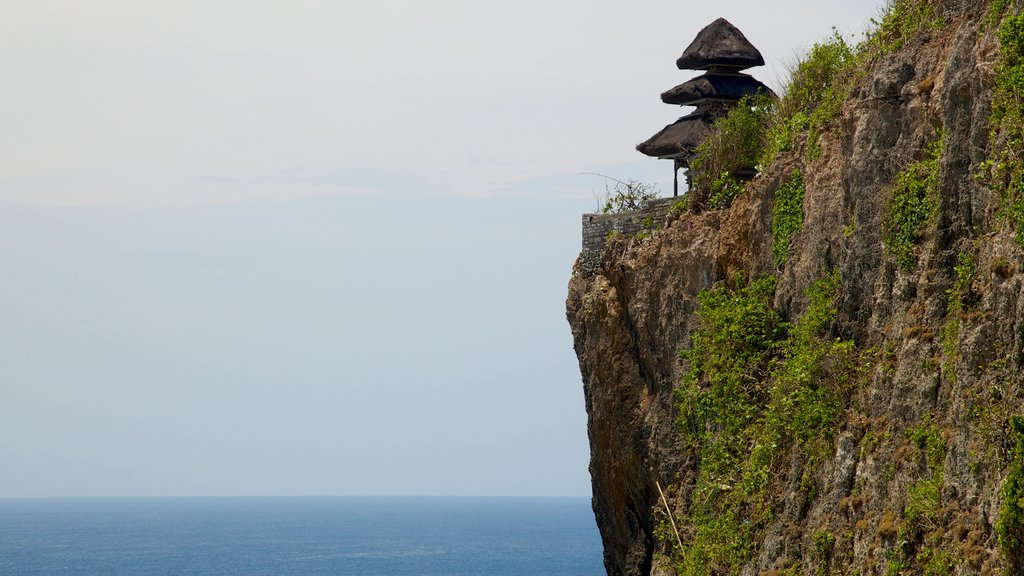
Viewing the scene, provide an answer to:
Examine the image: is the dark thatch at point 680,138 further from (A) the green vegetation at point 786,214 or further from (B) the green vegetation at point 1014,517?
(B) the green vegetation at point 1014,517

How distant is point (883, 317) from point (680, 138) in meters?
8.34

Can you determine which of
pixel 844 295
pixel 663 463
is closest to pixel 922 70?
pixel 844 295

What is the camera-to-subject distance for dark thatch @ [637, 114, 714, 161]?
2080 centimetres

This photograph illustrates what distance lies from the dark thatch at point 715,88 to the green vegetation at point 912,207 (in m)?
8.42

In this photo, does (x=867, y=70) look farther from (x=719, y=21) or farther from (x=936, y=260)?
(x=719, y=21)

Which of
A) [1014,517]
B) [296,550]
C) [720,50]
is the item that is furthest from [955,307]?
[296,550]

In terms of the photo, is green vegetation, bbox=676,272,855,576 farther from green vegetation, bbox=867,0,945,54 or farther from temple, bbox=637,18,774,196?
temple, bbox=637,18,774,196

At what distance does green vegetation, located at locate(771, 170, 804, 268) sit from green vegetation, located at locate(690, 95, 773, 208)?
1.99 metres

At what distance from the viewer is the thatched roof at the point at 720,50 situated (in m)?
21.4

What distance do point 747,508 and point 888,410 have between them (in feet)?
13.2

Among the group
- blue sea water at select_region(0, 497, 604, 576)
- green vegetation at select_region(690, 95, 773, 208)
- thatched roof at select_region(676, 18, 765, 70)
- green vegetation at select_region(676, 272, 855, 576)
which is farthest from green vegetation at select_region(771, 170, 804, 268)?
blue sea water at select_region(0, 497, 604, 576)

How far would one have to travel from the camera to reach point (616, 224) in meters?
20.7

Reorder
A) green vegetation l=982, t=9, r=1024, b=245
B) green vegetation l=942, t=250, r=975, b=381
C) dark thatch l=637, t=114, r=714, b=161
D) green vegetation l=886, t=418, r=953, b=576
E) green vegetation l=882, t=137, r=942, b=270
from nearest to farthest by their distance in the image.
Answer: green vegetation l=982, t=9, r=1024, b=245 < green vegetation l=886, t=418, r=953, b=576 < green vegetation l=942, t=250, r=975, b=381 < green vegetation l=882, t=137, r=942, b=270 < dark thatch l=637, t=114, r=714, b=161

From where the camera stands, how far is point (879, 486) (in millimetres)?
11984
